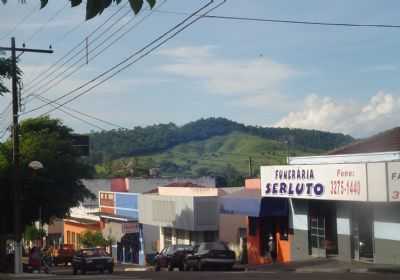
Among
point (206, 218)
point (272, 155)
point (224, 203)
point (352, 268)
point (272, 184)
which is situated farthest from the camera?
point (272, 155)

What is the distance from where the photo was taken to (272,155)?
562ft

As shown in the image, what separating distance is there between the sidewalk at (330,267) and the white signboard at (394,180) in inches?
102

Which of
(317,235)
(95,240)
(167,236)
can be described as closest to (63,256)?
(95,240)

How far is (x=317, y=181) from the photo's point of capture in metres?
32.5

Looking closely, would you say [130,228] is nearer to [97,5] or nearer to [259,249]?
[259,249]

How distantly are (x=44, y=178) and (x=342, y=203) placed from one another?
60.9ft

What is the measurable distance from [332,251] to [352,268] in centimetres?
511

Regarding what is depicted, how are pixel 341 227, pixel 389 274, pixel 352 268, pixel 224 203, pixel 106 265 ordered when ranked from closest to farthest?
1. pixel 389 274
2. pixel 352 268
3. pixel 341 227
4. pixel 106 265
5. pixel 224 203

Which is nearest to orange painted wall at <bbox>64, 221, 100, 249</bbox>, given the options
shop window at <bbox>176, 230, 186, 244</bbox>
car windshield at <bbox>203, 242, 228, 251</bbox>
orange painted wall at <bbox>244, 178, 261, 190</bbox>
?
shop window at <bbox>176, 230, 186, 244</bbox>

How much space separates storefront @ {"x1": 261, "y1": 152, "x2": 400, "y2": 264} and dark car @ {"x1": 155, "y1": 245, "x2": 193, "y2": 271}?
569 cm

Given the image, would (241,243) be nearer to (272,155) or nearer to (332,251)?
(332,251)

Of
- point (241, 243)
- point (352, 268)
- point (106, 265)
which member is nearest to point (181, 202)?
point (241, 243)

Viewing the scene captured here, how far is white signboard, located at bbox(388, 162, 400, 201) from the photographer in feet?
90.6

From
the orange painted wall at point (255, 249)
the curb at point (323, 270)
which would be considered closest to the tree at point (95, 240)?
the orange painted wall at point (255, 249)
